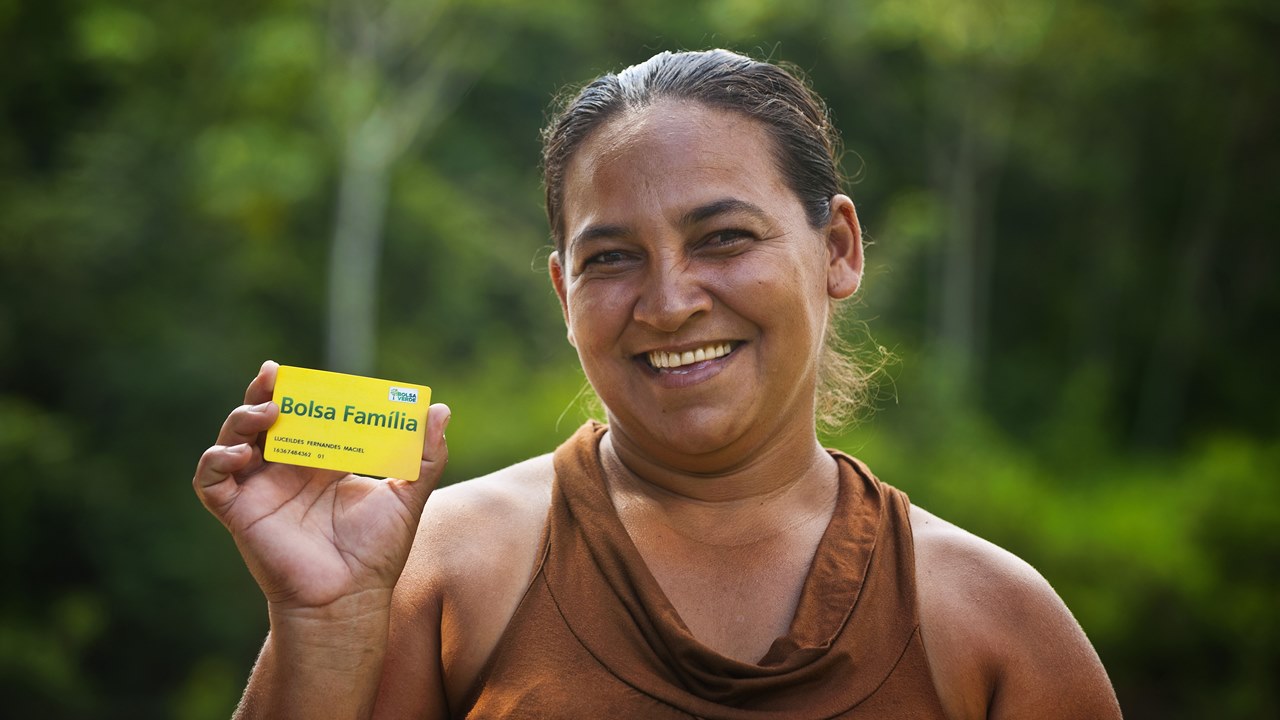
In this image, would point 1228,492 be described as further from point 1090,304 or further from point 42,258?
point 42,258

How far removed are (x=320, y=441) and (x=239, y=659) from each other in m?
9.27

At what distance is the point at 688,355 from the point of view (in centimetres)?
187

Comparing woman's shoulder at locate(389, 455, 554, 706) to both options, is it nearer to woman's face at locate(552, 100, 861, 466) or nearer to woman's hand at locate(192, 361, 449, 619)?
woman's hand at locate(192, 361, 449, 619)

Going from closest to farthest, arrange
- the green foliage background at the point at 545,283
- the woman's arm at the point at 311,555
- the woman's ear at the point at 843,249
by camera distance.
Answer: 1. the woman's arm at the point at 311,555
2. the woman's ear at the point at 843,249
3. the green foliage background at the point at 545,283

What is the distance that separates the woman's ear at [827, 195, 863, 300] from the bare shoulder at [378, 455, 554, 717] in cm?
67

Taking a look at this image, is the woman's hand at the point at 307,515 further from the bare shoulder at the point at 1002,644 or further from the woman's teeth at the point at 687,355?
the bare shoulder at the point at 1002,644

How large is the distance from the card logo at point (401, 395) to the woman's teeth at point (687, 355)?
381mm

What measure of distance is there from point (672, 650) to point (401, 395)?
57cm

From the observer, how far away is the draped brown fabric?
5.76 ft

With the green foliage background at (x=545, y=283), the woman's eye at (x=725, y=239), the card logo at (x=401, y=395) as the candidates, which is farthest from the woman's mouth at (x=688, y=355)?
the green foliage background at (x=545, y=283)

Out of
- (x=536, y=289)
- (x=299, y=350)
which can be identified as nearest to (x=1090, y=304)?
(x=536, y=289)

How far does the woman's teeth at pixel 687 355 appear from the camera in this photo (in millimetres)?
1871

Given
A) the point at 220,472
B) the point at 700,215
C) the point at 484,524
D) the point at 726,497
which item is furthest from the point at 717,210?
the point at 220,472

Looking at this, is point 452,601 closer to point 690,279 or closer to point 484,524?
point 484,524
